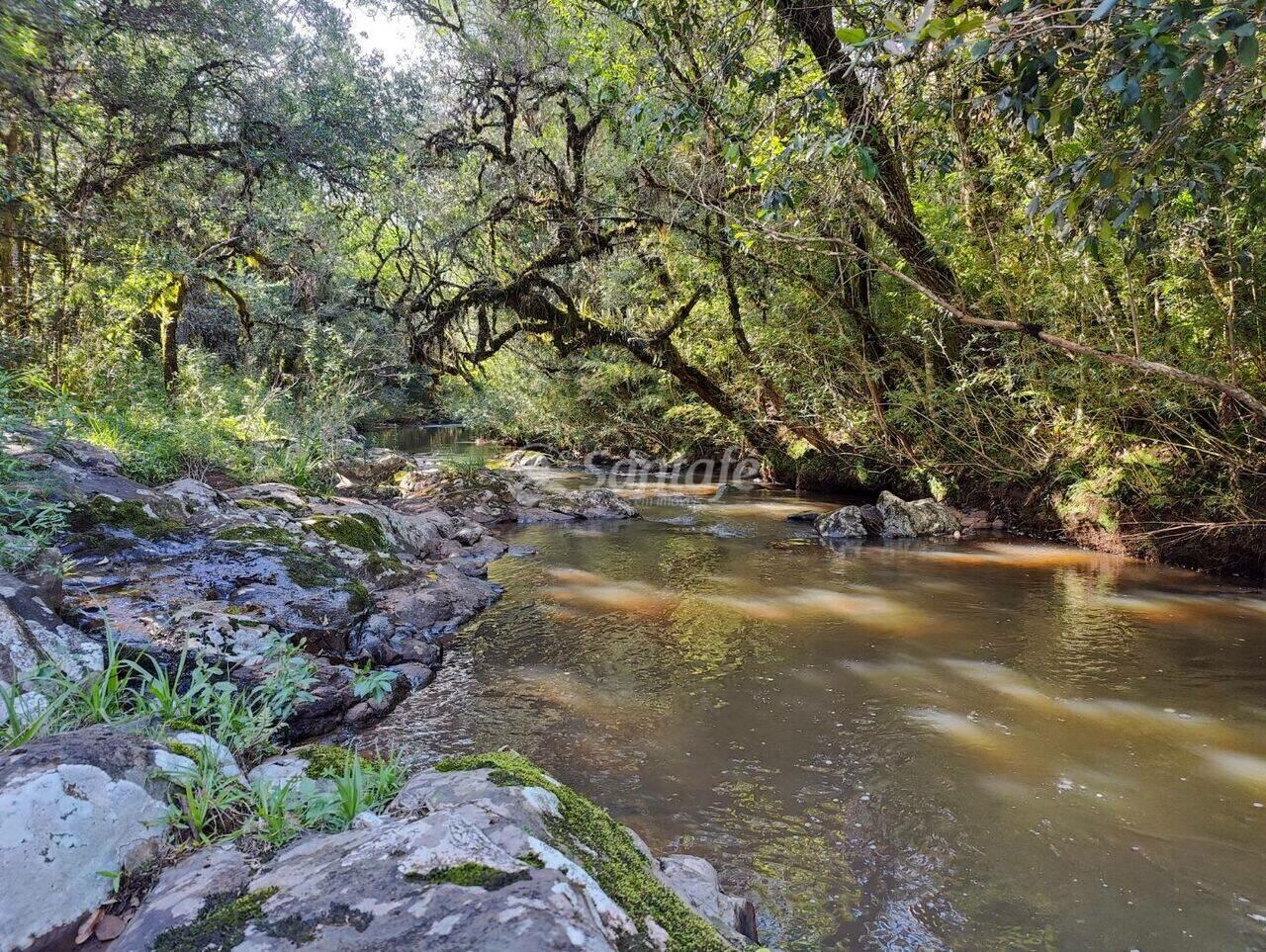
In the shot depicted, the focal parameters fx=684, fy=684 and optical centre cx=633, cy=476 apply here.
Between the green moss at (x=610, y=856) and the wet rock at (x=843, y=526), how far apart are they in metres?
8.14

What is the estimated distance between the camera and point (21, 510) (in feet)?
12.4

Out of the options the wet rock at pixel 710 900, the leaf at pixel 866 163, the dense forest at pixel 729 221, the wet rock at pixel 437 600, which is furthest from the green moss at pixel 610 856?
the wet rock at pixel 437 600

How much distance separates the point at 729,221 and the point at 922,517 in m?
5.03

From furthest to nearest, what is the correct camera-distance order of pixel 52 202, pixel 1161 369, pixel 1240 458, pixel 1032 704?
pixel 52 202
pixel 1240 458
pixel 1161 369
pixel 1032 704

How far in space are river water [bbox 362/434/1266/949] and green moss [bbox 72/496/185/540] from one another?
7.55ft

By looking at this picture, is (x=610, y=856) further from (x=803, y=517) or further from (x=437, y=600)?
(x=803, y=517)

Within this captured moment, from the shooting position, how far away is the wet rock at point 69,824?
1.38 metres

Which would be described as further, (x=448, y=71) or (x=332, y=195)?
(x=448, y=71)

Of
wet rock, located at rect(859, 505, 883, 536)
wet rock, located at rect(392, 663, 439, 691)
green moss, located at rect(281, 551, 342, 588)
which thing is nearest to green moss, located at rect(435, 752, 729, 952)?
wet rock, located at rect(392, 663, 439, 691)

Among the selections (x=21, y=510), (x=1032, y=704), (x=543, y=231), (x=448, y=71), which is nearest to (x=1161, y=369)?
(x=1032, y=704)

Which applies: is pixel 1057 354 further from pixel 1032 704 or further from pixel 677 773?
pixel 677 773

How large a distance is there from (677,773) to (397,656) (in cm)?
242

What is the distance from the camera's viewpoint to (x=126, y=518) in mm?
4891

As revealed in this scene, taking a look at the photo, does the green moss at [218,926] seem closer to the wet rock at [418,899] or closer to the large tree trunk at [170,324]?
the wet rock at [418,899]
